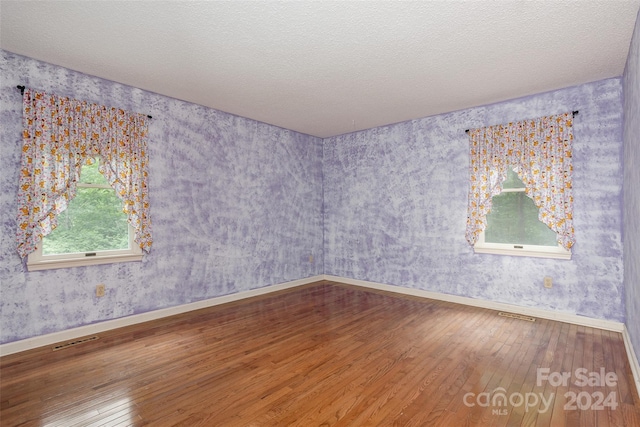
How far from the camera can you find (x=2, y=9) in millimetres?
2355

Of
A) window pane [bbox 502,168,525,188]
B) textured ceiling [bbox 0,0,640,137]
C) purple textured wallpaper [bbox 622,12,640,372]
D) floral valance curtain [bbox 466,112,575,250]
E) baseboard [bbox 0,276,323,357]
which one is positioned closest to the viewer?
textured ceiling [bbox 0,0,640,137]

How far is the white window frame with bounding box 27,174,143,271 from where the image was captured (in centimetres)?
315

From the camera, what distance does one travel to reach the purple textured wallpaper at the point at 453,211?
3.61 meters

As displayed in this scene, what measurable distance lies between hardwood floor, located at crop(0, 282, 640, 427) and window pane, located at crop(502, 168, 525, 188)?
66.5 inches

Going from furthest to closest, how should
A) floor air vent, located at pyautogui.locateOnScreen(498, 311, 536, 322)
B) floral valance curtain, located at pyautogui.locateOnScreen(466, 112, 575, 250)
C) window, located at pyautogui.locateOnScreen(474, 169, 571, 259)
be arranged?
window, located at pyautogui.locateOnScreen(474, 169, 571, 259) → floor air vent, located at pyautogui.locateOnScreen(498, 311, 536, 322) → floral valance curtain, located at pyautogui.locateOnScreen(466, 112, 575, 250)

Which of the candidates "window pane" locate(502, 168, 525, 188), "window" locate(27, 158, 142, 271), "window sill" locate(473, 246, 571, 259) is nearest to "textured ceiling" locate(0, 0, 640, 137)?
"window pane" locate(502, 168, 525, 188)

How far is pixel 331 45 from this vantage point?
285cm

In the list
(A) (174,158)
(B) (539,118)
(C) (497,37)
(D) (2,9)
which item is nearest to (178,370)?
(A) (174,158)

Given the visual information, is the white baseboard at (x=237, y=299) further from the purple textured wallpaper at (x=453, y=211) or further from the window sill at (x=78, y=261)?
the window sill at (x=78, y=261)

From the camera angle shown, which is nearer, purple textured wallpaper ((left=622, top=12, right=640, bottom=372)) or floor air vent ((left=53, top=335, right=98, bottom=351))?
purple textured wallpaper ((left=622, top=12, right=640, bottom=372))

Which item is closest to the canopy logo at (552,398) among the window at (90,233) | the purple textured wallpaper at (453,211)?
the purple textured wallpaper at (453,211)

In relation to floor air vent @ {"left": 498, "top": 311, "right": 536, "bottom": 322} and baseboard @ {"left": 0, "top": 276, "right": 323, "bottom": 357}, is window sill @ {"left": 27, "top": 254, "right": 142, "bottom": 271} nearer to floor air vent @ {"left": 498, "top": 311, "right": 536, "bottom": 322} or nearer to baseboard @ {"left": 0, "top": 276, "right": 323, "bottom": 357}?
baseboard @ {"left": 0, "top": 276, "right": 323, "bottom": 357}

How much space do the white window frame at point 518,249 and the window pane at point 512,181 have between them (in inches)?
2.4

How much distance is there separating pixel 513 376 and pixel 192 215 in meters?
3.91
